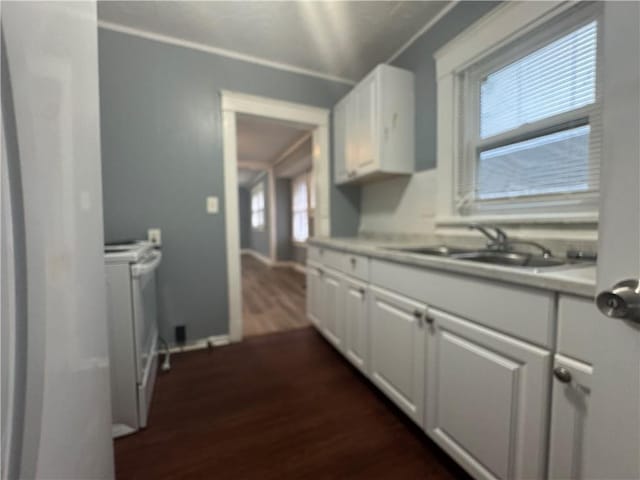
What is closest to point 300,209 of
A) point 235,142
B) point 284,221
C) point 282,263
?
→ point 284,221

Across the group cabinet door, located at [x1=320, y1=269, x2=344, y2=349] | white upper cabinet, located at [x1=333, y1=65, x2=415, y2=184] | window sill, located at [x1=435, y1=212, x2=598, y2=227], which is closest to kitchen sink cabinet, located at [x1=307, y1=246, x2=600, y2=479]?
cabinet door, located at [x1=320, y1=269, x2=344, y2=349]

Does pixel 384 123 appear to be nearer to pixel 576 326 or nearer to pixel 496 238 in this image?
pixel 496 238

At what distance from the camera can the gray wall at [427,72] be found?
5.72ft

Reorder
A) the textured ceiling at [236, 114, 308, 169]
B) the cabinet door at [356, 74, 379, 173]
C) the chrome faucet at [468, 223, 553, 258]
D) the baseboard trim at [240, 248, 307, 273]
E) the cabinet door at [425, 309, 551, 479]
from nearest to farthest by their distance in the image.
Answer: the cabinet door at [425, 309, 551, 479] → the chrome faucet at [468, 223, 553, 258] → the cabinet door at [356, 74, 379, 173] → the textured ceiling at [236, 114, 308, 169] → the baseboard trim at [240, 248, 307, 273]

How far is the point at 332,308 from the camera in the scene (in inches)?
79.5

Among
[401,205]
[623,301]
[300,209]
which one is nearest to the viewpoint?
[623,301]

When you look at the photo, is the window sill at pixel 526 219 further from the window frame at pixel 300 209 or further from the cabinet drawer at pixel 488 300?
the window frame at pixel 300 209

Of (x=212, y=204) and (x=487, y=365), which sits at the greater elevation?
(x=212, y=204)

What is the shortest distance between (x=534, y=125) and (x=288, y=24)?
5.24 feet

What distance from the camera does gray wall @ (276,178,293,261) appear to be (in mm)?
6477

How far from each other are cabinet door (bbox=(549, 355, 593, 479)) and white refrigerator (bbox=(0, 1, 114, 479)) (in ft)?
3.42

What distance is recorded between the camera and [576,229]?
3.83ft

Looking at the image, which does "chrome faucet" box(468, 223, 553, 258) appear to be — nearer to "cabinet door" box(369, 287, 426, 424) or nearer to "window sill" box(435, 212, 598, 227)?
"window sill" box(435, 212, 598, 227)

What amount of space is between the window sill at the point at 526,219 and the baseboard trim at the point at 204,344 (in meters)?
1.87
